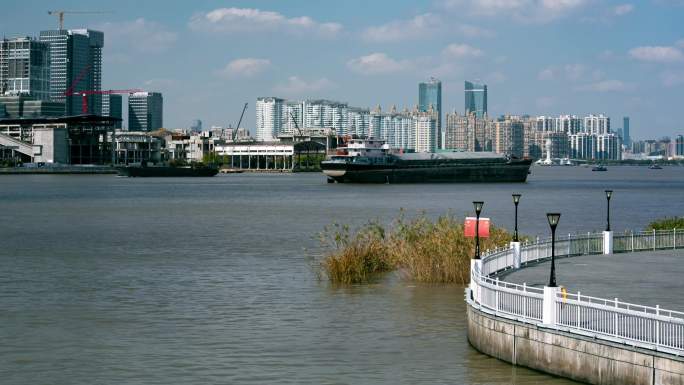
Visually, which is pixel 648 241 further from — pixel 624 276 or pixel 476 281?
pixel 476 281

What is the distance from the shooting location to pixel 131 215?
9412 cm

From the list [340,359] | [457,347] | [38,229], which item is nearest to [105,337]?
[340,359]

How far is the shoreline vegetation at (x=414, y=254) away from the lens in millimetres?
35844

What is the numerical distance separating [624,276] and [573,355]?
11.1m

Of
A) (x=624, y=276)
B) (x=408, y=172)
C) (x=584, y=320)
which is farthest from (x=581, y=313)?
(x=408, y=172)

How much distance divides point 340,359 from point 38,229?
5395cm

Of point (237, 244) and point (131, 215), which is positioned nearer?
point (237, 244)

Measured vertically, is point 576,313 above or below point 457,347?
above

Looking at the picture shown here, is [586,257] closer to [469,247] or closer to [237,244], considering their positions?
[469,247]

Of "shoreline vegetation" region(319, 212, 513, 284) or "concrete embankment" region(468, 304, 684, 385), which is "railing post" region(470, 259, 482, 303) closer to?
"concrete embankment" region(468, 304, 684, 385)

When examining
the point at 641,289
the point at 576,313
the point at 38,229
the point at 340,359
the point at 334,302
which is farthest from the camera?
the point at 38,229

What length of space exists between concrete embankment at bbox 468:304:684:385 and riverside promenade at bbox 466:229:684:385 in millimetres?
17

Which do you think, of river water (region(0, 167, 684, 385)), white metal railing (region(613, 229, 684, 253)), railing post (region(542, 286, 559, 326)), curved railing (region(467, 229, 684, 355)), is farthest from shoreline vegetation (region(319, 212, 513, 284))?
railing post (region(542, 286, 559, 326))

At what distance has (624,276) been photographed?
30828 mm
